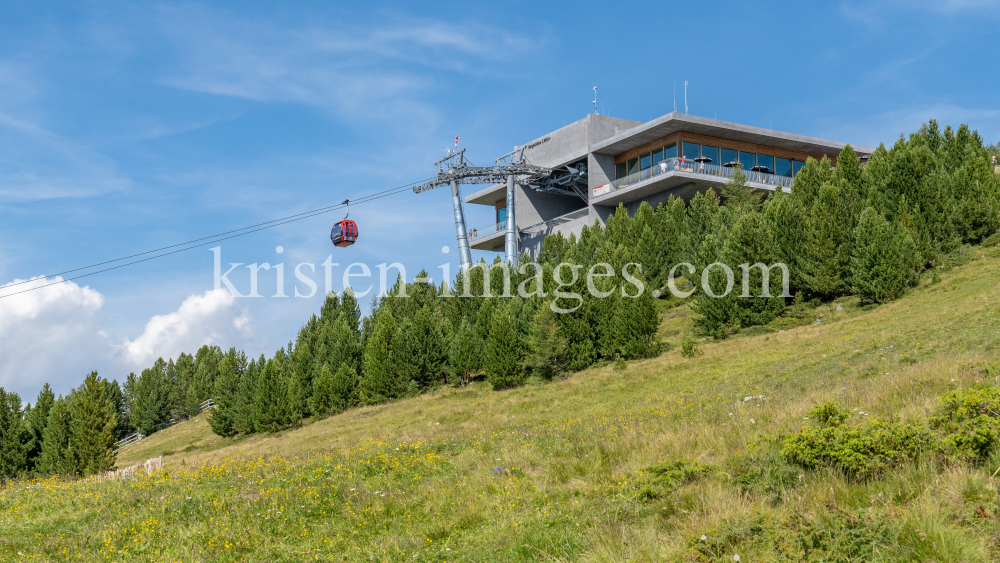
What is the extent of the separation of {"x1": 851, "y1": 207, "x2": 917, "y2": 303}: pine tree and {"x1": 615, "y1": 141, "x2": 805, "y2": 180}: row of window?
78.8ft

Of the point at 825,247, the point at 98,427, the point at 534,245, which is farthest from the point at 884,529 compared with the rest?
the point at 534,245

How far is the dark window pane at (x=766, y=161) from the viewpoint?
61.1 m

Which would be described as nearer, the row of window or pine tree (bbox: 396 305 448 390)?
pine tree (bbox: 396 305 448 390)

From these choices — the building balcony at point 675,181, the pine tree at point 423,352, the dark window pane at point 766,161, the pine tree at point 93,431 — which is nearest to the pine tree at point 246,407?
the pine tree at point 93,431

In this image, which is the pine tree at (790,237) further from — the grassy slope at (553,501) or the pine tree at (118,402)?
the pine tree at (118,402)

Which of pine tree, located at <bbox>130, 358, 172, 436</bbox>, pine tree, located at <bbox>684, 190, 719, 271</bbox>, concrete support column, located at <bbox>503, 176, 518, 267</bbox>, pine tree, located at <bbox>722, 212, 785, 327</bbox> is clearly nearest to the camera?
pine tree, located at <bbox>722, 212, 785, 327</bbox>

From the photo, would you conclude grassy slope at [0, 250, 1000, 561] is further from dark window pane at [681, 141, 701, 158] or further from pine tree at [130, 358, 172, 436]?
pine tree at [130, 358, 172, 436]

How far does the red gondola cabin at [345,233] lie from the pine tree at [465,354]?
1359cm

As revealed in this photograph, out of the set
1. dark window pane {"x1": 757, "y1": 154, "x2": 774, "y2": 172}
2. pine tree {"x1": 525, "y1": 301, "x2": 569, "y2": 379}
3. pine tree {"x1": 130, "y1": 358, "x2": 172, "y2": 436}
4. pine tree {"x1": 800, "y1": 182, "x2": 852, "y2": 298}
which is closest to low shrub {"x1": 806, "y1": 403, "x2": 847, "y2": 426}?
pine tree {"x1": 525, "y1": 301, "x2": 569, "y2": 379}

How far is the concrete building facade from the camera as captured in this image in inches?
2274

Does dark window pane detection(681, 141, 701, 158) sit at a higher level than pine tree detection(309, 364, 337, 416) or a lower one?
higher

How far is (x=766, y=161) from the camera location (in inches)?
2415

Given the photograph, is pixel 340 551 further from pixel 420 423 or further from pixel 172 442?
pixel 172 442

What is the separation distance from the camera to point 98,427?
45500 millimetres
